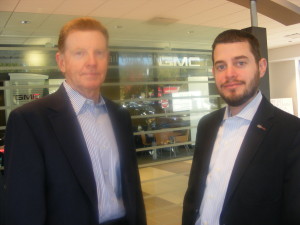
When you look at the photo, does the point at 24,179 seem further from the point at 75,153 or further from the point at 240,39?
the point at 240,39

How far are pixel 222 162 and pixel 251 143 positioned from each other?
0.19 meters

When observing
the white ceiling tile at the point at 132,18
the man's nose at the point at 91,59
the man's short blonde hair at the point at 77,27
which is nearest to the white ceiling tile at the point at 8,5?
the white ceiling tile at the point at 132,18

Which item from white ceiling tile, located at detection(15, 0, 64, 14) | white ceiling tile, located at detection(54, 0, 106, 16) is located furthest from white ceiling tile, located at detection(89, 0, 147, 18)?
white ceiling tile, located at detection(15, 0, 64, 14)

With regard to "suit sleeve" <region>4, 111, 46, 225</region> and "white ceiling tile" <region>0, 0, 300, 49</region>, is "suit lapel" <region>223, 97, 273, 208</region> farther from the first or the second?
"white ceiling tile" <region>0, 0, 300, 49</region>

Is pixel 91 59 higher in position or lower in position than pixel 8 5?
lower

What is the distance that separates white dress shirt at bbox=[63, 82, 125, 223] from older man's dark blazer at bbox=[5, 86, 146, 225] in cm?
5

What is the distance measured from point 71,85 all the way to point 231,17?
6.19 m

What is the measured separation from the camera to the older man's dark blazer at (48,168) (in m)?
1.35

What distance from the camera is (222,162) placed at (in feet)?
5.47

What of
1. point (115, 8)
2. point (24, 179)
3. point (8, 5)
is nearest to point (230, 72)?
point (24, 179)

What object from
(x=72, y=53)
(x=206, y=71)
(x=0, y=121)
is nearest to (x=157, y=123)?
(x=206, y=71)

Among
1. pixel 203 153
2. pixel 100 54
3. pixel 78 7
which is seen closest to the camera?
pixel 100 54

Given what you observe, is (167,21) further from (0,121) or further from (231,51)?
(231,51)

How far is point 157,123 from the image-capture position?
638 centimetres
